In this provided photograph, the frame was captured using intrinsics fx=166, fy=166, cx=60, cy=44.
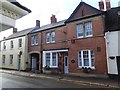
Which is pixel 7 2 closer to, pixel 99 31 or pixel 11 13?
pixel 11 13

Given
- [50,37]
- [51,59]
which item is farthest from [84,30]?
[51,59]

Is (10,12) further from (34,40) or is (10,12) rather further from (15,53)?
(15,53)

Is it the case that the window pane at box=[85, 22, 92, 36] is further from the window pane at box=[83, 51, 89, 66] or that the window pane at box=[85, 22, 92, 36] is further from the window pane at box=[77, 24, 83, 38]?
the window pane at box=[83, 51, 89, 66]

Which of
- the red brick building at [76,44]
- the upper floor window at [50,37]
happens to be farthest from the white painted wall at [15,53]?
the upper floor window at [50,37]

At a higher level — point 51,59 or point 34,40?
point 34,40

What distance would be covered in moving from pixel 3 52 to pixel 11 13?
3300 cm

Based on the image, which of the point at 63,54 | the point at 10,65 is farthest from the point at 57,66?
the point at 10,65

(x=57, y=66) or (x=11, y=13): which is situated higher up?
(x=11, y=13)

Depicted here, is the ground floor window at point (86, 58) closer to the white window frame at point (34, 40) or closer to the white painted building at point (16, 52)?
the white window frame at point (34, 40)

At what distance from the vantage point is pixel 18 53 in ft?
102

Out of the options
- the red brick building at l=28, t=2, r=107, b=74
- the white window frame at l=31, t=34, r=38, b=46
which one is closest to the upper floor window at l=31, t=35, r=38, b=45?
the white window frame at l=31, t=34, r=38, b=46

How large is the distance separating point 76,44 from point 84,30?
2061 millimetres

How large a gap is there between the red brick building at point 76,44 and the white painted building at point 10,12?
14.8 m

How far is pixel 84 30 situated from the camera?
820 inches
